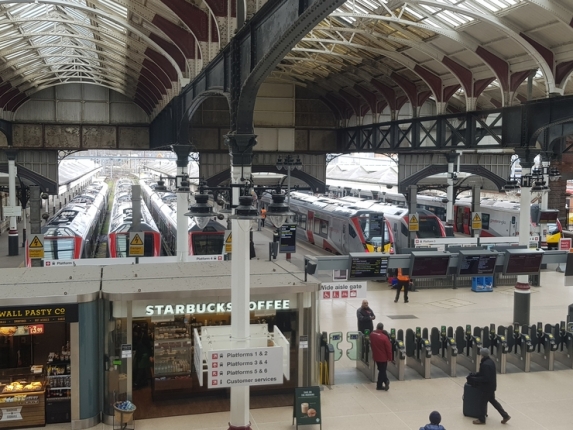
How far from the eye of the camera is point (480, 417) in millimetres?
11266

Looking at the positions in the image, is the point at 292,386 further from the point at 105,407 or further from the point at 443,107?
the point at 443,107

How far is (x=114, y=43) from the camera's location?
27.0 meters

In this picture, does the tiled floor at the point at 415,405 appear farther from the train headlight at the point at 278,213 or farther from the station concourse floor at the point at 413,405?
the train headlight at the point at 278,213

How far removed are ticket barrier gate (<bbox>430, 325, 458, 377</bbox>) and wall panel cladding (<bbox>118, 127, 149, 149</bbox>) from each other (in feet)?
93.0

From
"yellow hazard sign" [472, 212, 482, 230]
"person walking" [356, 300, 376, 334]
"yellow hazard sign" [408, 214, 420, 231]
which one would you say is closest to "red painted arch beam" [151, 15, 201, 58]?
"person walking" [356, 300, 376, 334]

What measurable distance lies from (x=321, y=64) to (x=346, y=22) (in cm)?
816

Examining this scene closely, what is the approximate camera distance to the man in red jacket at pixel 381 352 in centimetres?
1269

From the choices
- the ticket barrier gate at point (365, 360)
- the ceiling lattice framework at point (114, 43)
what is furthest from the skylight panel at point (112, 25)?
the ticket barrier gate at point (365, 360)

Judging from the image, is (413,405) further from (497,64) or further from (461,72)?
(461,72)

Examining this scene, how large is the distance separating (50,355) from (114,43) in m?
18.2

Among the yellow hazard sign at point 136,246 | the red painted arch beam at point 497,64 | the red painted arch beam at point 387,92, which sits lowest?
the yellow hazard sign at point 136,246

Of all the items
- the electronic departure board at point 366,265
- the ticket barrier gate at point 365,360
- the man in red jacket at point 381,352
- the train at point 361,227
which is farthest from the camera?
the train at point 361,227

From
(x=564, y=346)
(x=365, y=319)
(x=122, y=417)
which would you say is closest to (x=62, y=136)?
(x=365, y=319)

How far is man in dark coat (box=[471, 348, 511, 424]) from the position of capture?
36.3 feet
